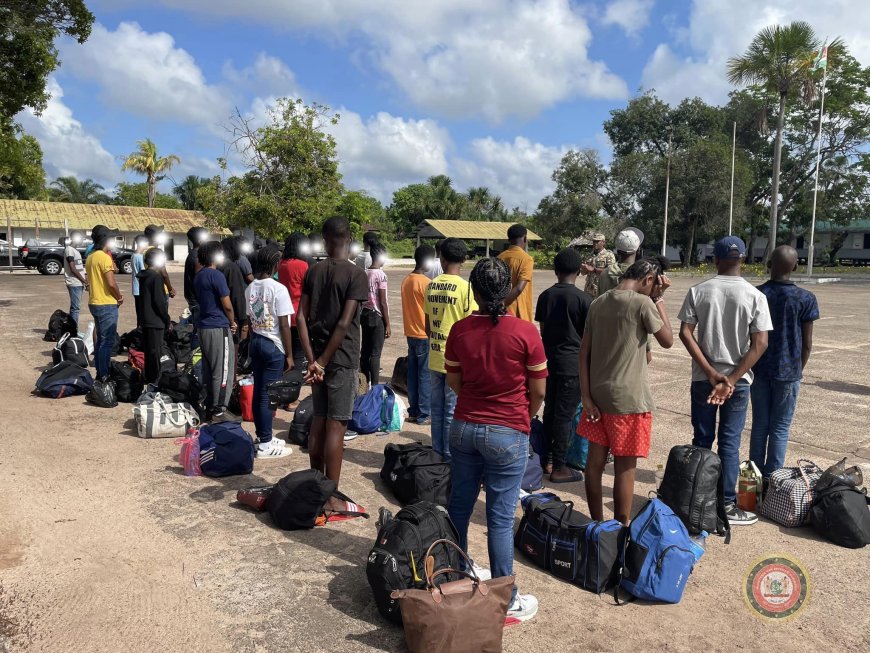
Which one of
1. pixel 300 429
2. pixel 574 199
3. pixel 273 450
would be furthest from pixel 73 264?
pixel 574 199

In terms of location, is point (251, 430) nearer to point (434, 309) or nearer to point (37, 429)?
point (37, 429)

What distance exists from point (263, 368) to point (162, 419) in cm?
148

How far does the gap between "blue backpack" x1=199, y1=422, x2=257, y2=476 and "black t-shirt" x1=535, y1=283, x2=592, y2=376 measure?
101 inches

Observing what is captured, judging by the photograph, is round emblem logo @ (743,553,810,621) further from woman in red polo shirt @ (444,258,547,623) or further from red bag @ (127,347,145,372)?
red bag @ (127,347,145,372)

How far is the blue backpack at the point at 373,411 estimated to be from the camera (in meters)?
6.44

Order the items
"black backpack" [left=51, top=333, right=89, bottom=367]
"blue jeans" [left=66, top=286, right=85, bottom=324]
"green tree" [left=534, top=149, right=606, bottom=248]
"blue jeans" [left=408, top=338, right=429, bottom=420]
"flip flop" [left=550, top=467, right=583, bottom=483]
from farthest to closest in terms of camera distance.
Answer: "green tree" [left=534, top=149, right=606, bottom=248]
"blue jeans" [left=66, top=286, right=85, bottom=324]
"black backpack" [left=51, top=333, right=89, bottom=367]
"blue jeans" [left=408, top=338, right=429, bottom=420]
"flip flop" [left=550, top=467, right=583, bottom=483]

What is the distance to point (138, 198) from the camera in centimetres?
6825

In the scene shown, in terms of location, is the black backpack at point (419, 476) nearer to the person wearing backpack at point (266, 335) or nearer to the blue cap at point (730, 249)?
the person wearing backpack at point (266, 335)

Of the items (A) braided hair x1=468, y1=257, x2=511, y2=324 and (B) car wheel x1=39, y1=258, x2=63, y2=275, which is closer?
(A) braided hair x1=468, y1=257, x2=511, y2=324

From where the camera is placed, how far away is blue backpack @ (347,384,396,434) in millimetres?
6441

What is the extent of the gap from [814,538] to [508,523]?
2.50m

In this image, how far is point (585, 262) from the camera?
6.46m

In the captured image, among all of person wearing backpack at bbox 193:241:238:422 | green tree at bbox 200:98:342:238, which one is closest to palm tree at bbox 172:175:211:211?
green tree at bbox 200:98:342:238

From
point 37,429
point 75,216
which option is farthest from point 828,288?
point 75,216
